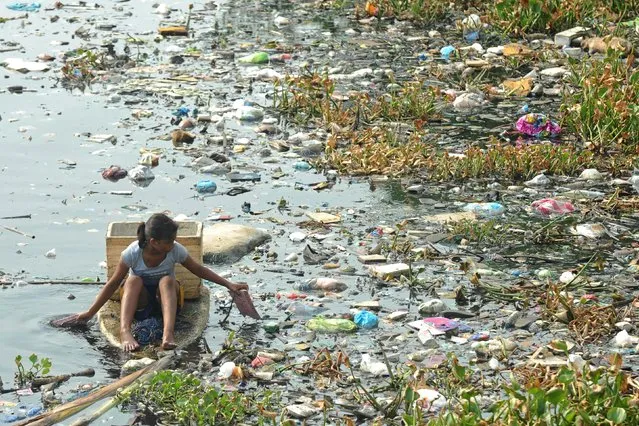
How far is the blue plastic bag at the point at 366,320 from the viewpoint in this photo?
5676 millimetres

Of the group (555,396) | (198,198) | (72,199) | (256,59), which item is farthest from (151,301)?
(256,59)

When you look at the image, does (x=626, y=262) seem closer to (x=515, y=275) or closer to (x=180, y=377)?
(x=515, y=275)

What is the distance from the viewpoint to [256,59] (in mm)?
10547

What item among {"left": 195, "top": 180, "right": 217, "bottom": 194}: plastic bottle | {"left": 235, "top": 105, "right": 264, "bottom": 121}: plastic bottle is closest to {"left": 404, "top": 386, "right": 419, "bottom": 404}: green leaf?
{"left": 195, "top": 180, "right": 217, "bottom": 194}: plastic bottle

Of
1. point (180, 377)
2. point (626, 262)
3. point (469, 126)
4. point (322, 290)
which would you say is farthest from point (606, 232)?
point (180, 377)

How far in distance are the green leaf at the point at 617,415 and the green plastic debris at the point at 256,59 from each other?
714 centimetres

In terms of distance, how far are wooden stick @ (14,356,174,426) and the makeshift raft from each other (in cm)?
40

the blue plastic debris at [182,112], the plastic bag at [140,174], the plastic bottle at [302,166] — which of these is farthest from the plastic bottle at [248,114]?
the plastic bag at [140,174]

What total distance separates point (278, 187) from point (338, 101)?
1.64 meters

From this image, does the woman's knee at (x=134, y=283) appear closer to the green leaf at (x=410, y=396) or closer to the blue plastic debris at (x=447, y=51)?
the green leaf at (x=410, y=396)

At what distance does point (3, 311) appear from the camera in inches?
233

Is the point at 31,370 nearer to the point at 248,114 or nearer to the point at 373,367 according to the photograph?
Result: the point at 373,367

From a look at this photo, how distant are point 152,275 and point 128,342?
401 millimetres

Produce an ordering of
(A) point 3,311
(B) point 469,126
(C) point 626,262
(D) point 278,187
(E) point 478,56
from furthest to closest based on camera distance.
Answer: (E) point 478,56
(B) point 469,126
(D) point 278,187
(C) point 626,262
(A) point 3,311
